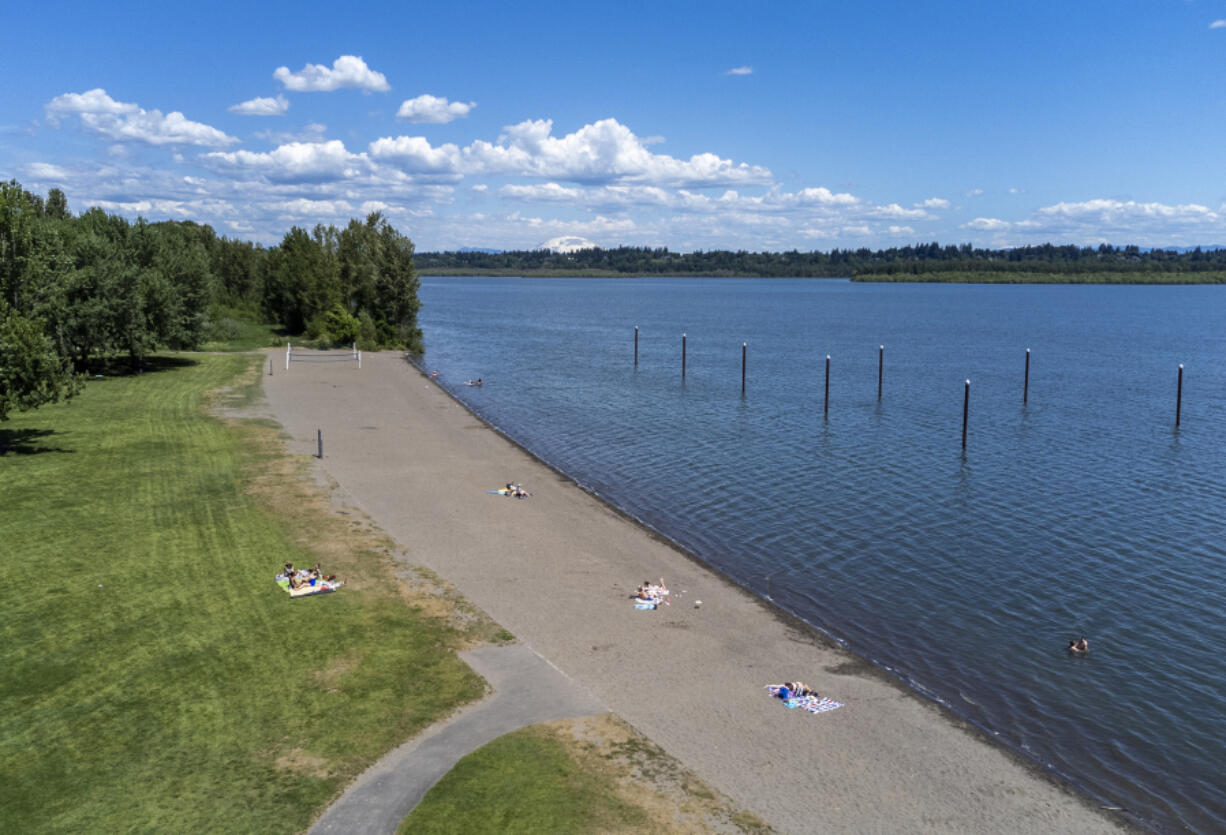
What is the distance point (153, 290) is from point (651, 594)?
4780 centimetres

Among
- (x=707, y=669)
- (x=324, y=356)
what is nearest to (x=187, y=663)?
(x=707, y=669)

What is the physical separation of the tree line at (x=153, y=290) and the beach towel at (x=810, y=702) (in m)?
28.0

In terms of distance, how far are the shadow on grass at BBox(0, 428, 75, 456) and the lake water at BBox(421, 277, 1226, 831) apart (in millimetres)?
20921

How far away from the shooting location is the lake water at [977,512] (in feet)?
59.6

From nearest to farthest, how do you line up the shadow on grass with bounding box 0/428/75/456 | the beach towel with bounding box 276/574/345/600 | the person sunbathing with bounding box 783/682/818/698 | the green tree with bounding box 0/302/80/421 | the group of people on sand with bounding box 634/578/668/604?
the person sunbathing with bounding box 783/682/818/698 → the beach towel with bounding box 276/574/345/600 → the group of people on sand with bounding box 634/578/668/604 → the green tree with bounding box 0/302/80/421 → the shadow on grass with bounding box 0/428/75/456

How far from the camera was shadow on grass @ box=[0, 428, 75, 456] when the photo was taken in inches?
1361

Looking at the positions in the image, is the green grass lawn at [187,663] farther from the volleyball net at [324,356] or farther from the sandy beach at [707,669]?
the volleyball net at [324,356]

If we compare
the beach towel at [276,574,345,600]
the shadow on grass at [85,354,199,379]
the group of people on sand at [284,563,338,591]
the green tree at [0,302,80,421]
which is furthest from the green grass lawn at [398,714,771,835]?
the shadow on grass at [85,354,199,379]

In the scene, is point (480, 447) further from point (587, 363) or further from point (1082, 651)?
point (587, 363)

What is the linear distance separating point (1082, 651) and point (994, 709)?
4072 mm

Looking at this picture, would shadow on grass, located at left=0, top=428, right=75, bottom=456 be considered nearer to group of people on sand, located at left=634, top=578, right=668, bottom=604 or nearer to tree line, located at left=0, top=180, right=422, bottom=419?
tree line, located at left=0, top=180, right=422, bottom=419

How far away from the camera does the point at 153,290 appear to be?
57.1 meters

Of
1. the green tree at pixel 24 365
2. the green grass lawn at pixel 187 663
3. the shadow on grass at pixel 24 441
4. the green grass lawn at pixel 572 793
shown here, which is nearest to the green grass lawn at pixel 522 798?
the green grass lawn at pixel 572 793

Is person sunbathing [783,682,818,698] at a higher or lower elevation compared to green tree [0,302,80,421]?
lower
